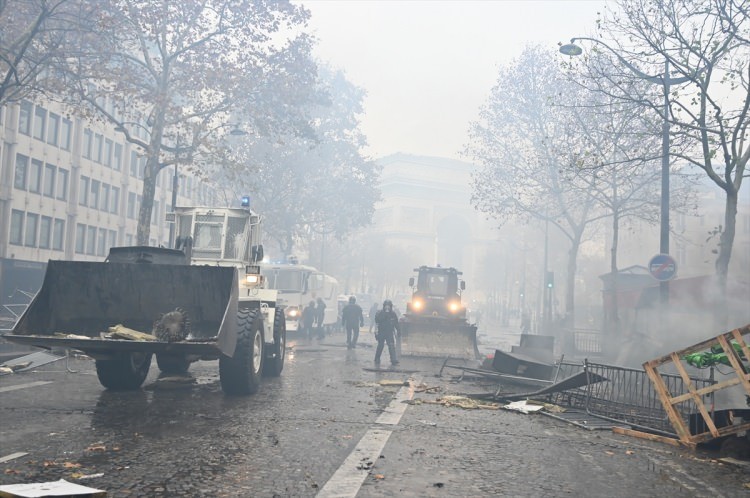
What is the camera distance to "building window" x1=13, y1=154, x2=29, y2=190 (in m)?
38.7

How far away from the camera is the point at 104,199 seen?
49906mm

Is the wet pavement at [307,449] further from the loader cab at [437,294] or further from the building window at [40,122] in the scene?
the building window at [40,122]

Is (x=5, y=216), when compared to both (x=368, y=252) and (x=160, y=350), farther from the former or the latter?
(x=368, y=252)

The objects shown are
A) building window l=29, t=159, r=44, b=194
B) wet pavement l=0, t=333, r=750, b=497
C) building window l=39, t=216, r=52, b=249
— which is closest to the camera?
wet pavement l=0, t=333, r=750, b=497

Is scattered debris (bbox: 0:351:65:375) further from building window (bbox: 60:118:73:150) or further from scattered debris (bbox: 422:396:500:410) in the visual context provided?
building window (bbox: 60:118:73:150)

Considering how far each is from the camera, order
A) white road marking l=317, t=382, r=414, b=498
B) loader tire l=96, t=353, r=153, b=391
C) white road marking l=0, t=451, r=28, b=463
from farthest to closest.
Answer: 1. loader tire l=96, t=353, r=153, b=391
2. white road marking l=0, t=451, r=28, b=463
3. white road marking l=317, t=382, r=414, b=498

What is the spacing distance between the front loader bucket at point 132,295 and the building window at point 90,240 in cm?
4039

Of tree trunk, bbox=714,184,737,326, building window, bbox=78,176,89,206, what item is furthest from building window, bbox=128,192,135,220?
tree trunk, bbox=714,184,737,326

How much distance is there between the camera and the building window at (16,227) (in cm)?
3869

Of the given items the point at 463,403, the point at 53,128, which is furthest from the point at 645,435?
the point at 53,128

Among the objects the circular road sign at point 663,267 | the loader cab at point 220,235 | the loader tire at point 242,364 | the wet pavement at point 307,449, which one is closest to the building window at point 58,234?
the loader cab at point 220,235

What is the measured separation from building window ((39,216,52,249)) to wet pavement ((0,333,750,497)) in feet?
111

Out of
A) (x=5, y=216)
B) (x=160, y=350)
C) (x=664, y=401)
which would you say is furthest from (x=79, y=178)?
(x=664, y=401)

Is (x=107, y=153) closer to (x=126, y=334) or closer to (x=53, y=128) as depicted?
(x=53, y=128)
